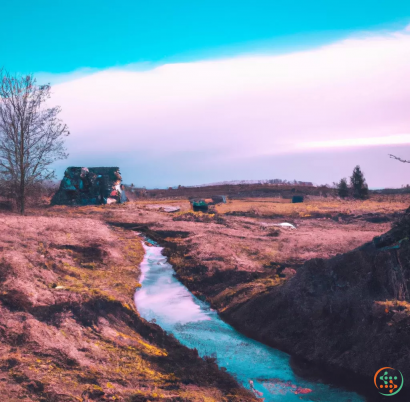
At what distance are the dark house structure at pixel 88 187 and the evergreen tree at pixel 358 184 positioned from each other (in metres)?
34.2

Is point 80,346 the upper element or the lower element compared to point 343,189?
lower

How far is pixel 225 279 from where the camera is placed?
721 inches

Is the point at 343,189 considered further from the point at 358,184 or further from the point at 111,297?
the point at 111,297

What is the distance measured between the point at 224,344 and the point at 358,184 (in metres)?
51.4

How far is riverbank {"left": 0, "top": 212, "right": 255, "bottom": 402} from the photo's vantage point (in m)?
7.71

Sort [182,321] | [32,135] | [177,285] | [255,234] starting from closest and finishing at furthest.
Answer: [182,321] < [177,285] < [32,135] < [255,234]

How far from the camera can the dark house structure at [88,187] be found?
44.5 meters

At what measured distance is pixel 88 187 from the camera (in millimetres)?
45719

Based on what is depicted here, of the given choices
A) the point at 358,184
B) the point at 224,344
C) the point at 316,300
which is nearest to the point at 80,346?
the point at 224,344

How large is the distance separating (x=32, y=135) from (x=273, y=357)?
2327 cm

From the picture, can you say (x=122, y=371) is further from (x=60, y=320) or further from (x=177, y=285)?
(x=177, y=285)

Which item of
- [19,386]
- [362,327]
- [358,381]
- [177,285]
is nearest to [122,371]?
[19,386]

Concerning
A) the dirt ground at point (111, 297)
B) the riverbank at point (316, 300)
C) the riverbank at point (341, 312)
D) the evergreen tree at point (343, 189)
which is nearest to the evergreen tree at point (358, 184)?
the evergreen tree at point (343, 189)

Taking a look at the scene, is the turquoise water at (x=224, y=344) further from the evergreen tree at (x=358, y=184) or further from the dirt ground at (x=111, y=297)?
the evergreen tree at (x=358, y=184)
